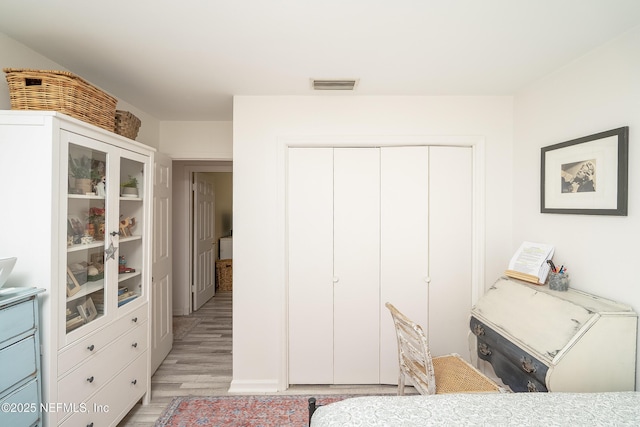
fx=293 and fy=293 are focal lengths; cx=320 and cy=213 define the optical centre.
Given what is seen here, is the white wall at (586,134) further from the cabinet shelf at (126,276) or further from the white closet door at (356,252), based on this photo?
the cabinet shelf at (126,276)

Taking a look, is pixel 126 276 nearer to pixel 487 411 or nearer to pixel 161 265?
pixel 161 265

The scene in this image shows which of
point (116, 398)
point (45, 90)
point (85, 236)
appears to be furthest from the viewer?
point (116, 398)

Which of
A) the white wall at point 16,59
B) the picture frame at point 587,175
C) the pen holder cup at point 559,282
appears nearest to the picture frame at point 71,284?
the white wall at point 16,59

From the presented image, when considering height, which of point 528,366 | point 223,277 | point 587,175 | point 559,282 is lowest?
point 223,277

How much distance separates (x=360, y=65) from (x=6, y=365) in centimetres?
241

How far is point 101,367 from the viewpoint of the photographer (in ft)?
5.93

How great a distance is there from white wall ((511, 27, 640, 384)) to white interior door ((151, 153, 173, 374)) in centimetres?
325

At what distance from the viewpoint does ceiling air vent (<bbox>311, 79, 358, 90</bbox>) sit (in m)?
2.23

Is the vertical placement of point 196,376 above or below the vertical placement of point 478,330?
below

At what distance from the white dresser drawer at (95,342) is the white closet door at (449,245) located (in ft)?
7.69

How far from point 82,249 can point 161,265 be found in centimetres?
137

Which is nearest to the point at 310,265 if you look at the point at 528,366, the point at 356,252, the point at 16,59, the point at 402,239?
the point at 356,252

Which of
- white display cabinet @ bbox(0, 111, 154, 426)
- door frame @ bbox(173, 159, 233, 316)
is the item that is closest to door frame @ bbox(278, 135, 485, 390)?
white display cabinet @ bbox(0, 111, 154, 426)

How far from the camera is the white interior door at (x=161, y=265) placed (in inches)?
111
